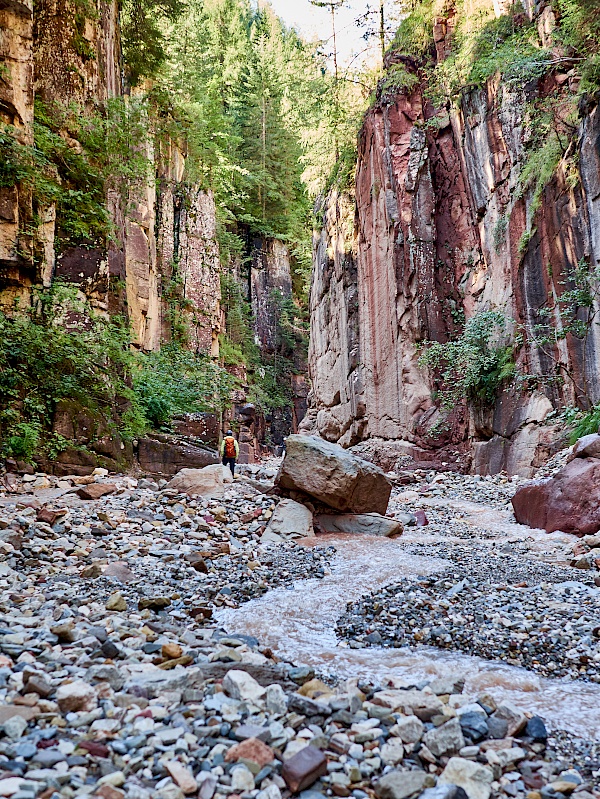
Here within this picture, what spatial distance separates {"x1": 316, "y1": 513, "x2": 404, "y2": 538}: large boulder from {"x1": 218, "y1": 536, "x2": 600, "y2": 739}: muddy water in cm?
222

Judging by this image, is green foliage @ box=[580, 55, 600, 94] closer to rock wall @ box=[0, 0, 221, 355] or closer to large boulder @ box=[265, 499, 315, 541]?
rock wall @ box=[0, 0, 221, 355]

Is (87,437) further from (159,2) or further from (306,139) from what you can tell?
(306,139)

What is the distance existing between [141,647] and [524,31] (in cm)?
1700

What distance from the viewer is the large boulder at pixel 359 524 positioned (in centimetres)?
775

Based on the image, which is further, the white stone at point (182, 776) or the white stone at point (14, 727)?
the white stone at point (14, 727)

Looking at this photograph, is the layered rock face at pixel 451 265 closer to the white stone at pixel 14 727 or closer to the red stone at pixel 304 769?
the red stone at pixel 304 769

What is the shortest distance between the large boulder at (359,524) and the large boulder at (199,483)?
62.5 inches

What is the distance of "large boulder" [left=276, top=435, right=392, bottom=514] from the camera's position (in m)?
7.84

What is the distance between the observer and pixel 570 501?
7.30 meters

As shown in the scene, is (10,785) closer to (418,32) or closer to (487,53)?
(487,53)

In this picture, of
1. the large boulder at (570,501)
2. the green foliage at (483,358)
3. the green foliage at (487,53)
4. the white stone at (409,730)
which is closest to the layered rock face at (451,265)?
the green foliage at (483,358)

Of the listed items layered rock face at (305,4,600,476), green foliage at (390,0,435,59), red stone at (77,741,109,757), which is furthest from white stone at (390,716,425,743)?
green foliage at (390,0,435,59)

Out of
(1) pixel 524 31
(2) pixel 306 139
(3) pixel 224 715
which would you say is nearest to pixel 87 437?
(3) pixel 224 715

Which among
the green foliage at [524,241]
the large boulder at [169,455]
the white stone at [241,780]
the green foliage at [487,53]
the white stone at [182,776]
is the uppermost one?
the green foliage at [487,53]
